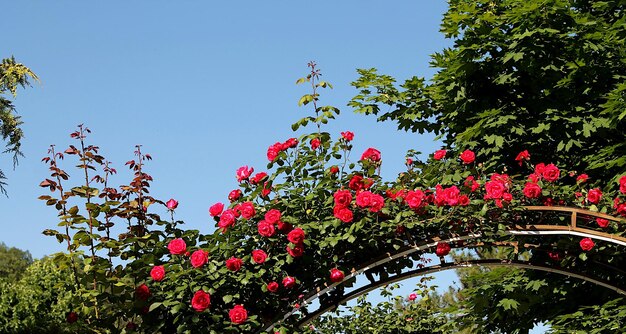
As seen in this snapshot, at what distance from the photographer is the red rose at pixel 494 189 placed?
18.3 feet

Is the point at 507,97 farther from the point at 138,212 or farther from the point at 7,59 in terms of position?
the point at 7,59

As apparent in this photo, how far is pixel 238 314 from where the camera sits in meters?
4.95

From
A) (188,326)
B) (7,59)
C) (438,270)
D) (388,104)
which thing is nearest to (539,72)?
(388,104)

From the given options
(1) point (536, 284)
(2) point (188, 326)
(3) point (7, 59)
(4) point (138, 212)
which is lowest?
(2) point (188, 326)

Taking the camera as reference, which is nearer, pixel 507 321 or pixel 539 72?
pixel 539 72

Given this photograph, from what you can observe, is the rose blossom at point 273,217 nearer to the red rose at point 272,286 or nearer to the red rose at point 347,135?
the red rose at point 272,286

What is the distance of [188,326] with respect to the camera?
4977 mm

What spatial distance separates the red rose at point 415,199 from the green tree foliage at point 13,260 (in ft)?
93.7

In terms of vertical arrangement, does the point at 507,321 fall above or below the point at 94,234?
above

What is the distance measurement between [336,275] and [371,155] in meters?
1.10

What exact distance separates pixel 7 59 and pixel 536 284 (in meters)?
14.5

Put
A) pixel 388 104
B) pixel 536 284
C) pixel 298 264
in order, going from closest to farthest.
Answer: pixel 298 264 → pixel 536 284 → pixel 388 104

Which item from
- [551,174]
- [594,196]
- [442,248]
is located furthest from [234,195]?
[594,196]

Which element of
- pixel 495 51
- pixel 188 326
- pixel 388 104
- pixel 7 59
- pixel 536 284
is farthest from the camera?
pixel 7 59
